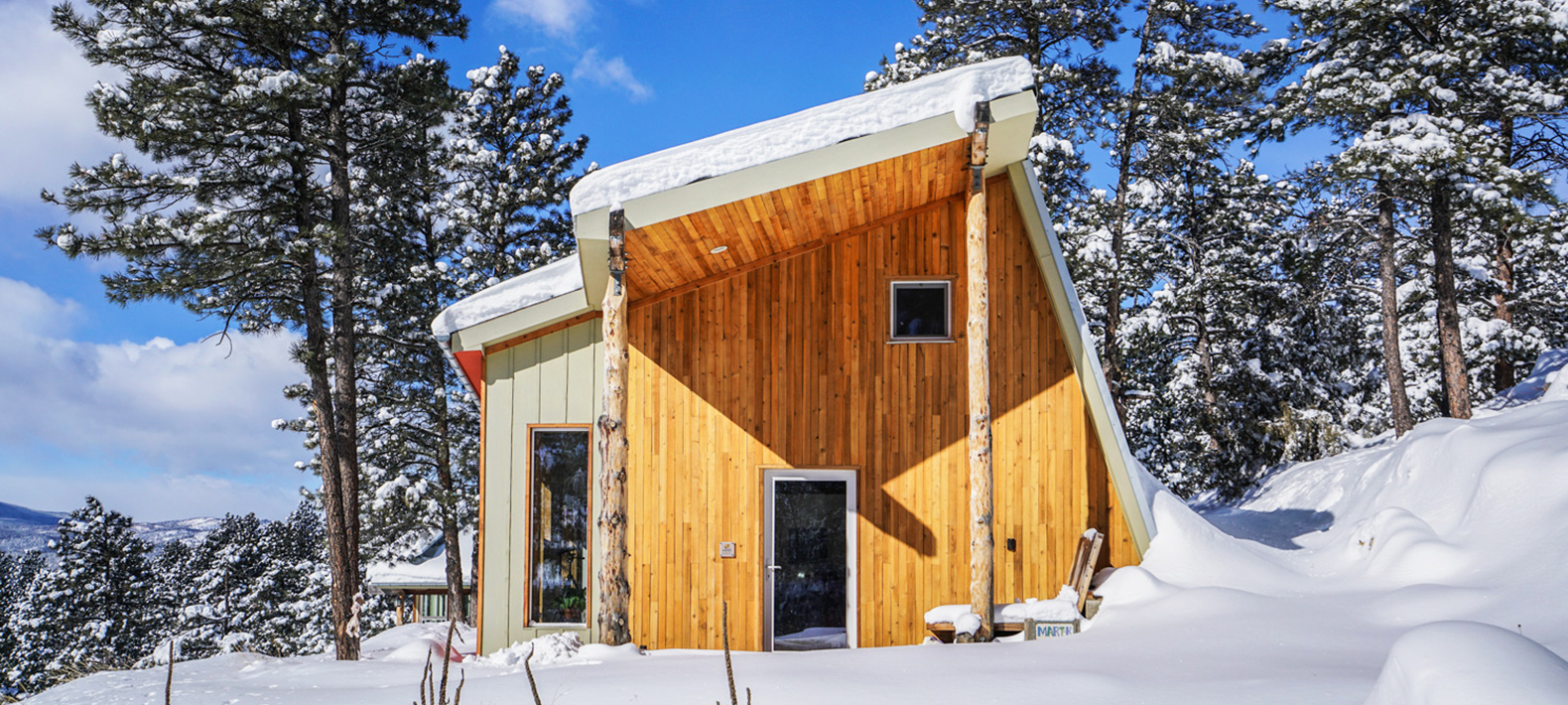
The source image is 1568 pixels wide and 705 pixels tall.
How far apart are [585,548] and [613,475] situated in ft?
5.46

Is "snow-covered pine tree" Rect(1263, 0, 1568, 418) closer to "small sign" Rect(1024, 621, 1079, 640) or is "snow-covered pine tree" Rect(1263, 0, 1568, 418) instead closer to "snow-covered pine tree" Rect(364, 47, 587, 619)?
"small sign" Rect(1024, 621, 1079, 640)

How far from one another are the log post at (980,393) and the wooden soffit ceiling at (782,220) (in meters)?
0.38

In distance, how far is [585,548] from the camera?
7.34m

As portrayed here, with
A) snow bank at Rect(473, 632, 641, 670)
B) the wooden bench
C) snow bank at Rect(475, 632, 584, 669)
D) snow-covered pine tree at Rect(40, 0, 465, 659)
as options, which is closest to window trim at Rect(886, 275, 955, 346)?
the wooden bench

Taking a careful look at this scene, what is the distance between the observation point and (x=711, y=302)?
7.74 metres

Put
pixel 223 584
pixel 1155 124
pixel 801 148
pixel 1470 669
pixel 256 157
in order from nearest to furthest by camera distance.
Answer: pixel 1470 669 → pixel 801 148 → pixel 256 157 → pixel 1155 124 → pixel 223 584

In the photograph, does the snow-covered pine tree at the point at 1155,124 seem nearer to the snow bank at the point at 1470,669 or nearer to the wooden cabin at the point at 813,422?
the wooden cabin at the point at 813,422

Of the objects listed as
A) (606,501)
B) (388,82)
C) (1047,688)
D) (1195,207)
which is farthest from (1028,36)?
(1047,688)

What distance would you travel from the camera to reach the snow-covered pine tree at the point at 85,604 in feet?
86.8


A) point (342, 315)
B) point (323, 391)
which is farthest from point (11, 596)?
point (342, 315)

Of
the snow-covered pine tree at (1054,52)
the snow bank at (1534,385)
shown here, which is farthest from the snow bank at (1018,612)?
the snow bank at (1534,385)

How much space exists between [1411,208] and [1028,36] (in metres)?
7.42

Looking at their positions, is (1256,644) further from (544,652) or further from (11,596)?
(11,596)

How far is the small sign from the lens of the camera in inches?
254
